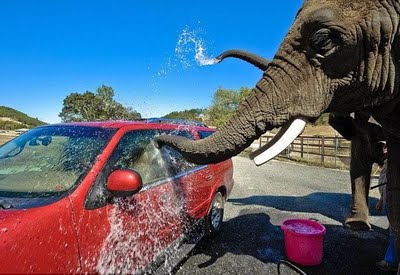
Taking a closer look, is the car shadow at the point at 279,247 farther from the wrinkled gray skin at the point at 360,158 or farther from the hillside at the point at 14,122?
the hillside at the point at 14,122

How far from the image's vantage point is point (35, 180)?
8.75ft

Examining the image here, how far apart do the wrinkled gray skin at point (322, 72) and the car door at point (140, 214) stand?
772 millimetres

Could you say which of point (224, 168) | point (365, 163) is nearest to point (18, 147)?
point (224, 168)

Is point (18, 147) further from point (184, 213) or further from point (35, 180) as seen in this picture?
point (184, 213)

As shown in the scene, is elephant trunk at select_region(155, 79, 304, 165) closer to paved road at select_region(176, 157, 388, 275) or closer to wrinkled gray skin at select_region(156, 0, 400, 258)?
wrinkled gray skin at select_region(156, 0, 400, 258)

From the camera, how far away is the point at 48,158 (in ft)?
9.96

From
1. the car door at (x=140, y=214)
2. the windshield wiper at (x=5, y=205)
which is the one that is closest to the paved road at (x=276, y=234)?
the car door at (x=140, y=214)

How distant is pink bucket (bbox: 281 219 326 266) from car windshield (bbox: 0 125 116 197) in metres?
2.49

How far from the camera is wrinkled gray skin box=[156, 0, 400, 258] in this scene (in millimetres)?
2148

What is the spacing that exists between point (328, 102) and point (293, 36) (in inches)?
20.6

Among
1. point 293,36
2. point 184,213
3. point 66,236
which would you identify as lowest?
point 184,213

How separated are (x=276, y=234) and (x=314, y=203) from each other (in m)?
2.68

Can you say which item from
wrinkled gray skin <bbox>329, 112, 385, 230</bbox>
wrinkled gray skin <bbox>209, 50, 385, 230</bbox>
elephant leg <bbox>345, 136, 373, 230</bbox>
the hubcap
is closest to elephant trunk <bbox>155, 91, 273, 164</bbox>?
wrinkled gray skin <bbox>209, 50, 385, 230</bbox>

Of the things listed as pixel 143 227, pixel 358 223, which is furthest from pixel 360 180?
pixel 143 227
